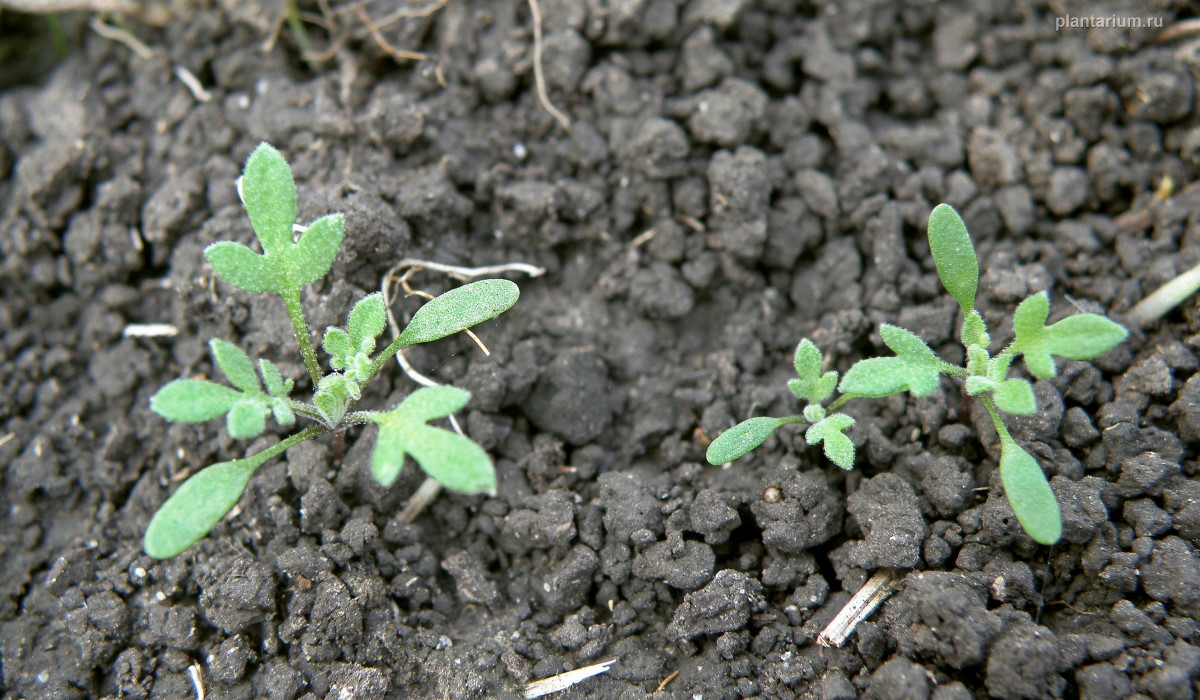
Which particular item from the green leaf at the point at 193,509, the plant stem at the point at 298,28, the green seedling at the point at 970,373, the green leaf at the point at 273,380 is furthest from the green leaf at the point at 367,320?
the plant stem at the point at 298,28

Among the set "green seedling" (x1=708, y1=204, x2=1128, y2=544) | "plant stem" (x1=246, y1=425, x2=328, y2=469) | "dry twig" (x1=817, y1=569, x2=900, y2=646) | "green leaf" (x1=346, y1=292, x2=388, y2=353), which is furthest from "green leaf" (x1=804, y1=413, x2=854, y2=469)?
"plant stem" (x1=246, y1=425, x2=328, y2=469)

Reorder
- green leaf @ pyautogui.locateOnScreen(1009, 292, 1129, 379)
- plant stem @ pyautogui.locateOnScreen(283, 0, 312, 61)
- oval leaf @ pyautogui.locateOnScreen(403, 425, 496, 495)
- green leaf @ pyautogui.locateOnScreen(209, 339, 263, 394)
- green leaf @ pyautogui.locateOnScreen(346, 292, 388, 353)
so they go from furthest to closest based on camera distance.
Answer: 1. plant stem @ pyautogui.locateOnScreen(283, 0, 312, 61)
2. green leaf @ pyautogui.locateOnScreen(346, 292, 388, 353)
3. green leaf @ pyautogui.locateOnScreen(209, 339, 263, 394)
4. green leaf @ pyautogui.locateOnScreen(1009, 292, 1129, 379)
5. oval leaf @ pyautogui.locateOnScreen(403, 425, 496, 495)

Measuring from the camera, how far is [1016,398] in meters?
1.98

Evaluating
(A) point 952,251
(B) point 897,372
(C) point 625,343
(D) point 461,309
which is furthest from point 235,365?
(A) point 952,251

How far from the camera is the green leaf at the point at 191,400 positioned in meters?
2.00

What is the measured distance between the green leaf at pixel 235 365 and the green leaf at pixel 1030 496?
189cm

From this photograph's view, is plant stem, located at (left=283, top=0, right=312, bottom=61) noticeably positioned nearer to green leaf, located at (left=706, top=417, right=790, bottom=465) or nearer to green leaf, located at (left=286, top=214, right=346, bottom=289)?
green leaf, located at (left=286, top=214, right=346, bottom=289)

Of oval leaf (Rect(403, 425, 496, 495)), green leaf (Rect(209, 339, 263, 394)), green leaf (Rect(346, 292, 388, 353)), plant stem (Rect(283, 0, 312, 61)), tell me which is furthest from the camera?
plant stem (Rect(283, 0, 312, 61))

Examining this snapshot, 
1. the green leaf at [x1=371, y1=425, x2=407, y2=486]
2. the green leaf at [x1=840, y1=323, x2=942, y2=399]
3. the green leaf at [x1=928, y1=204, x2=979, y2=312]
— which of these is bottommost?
the green leaf at [x1=371, y1=425, x2=407, y2=486]

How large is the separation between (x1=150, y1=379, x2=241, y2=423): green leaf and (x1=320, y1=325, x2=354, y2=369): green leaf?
0.84 feet

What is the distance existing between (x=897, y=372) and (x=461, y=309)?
1.15 metres

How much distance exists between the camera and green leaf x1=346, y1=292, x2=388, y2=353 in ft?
7.17

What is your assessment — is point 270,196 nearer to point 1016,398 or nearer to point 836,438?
point 836,438

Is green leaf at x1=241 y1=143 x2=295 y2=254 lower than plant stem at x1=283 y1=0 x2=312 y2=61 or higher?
lower
